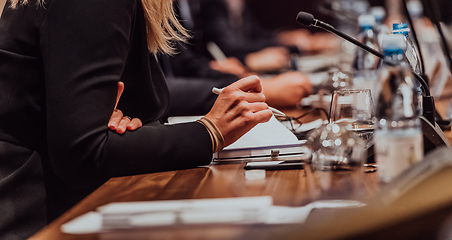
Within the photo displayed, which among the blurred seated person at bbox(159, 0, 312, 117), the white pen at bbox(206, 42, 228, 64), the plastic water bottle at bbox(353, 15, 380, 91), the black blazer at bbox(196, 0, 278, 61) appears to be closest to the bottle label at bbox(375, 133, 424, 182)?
the blurred seated person at bbox(159, 0, 312, 117)

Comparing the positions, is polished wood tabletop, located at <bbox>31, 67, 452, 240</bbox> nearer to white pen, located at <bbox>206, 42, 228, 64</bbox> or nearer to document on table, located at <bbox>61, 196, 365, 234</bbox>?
document on table, located at <bbox>61, 196, 365, 234</bbox>

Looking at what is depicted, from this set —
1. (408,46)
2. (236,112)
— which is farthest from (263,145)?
(408,46)

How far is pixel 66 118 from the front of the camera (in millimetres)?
766

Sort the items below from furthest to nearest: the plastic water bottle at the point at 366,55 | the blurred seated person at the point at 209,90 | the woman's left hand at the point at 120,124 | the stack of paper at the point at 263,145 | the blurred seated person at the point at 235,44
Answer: the blurred seated person at the point at 235,44
the plastic water bottle at the point at 366,55
the blurred seated person at the point at 209,90
the stack of paper at the point at 263,145
the woman's left hand at the point at 120,124

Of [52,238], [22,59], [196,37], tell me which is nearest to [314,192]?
[52,238]

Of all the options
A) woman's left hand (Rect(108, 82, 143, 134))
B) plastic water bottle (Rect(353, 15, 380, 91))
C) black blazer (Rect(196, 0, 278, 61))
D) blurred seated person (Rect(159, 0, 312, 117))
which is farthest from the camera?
black blazer (Rect(196, 0, 278, 61))

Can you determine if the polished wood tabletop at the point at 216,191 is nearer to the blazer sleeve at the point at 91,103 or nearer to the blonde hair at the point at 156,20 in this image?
the blazer sleeve at the point at 91,103

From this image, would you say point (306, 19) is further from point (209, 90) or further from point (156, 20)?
point (209, 90)

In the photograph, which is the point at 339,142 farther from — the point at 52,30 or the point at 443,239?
the point at 52,30

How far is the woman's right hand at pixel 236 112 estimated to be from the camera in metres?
0.89

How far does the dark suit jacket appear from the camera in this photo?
0.78 meters

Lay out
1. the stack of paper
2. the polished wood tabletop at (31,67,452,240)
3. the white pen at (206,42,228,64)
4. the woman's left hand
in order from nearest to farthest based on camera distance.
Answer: the polished wood tabletop at (31,67,452,240)
the woman's left hand
the stack of paper
the white pen at (206,42,228,64)

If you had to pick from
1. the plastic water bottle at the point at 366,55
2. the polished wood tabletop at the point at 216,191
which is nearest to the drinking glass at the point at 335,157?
the polished wood tabletop at the point at 216,191

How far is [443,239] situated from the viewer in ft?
1.50
